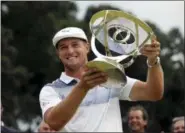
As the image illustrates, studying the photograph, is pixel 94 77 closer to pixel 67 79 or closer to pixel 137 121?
pixel 67 79

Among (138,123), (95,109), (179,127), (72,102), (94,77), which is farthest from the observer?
(179,127)

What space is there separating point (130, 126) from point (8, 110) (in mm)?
15900

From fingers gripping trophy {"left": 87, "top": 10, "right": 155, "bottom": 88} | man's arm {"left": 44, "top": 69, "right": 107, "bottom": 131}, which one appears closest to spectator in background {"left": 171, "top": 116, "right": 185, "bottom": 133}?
man's arm {"left": 44, "top": 69, "right": 107, "bottom": 131}

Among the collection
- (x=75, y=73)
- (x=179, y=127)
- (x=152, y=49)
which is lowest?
(x=179, y=127)

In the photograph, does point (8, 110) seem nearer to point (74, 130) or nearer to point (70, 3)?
point (70, 3)

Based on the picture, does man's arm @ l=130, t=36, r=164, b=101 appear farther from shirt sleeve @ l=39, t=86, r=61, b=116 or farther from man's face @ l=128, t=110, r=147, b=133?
man's face @ l=128, t=110, r=147, b=133

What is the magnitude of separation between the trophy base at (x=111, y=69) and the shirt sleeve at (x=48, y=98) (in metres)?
0.51

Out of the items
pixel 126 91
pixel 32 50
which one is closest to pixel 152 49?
pixel 126 91

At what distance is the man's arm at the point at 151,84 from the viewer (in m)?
3.75

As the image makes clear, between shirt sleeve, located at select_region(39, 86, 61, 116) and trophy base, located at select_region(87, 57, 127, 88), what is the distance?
0.51 metres

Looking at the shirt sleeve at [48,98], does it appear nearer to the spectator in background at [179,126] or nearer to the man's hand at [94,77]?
the man's hand at [94,77]

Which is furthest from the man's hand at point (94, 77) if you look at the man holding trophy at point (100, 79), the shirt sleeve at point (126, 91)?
the shirt sleeve at point (126, 91)

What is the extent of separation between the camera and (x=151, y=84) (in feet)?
13.0

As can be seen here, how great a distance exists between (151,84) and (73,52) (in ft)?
1.62
